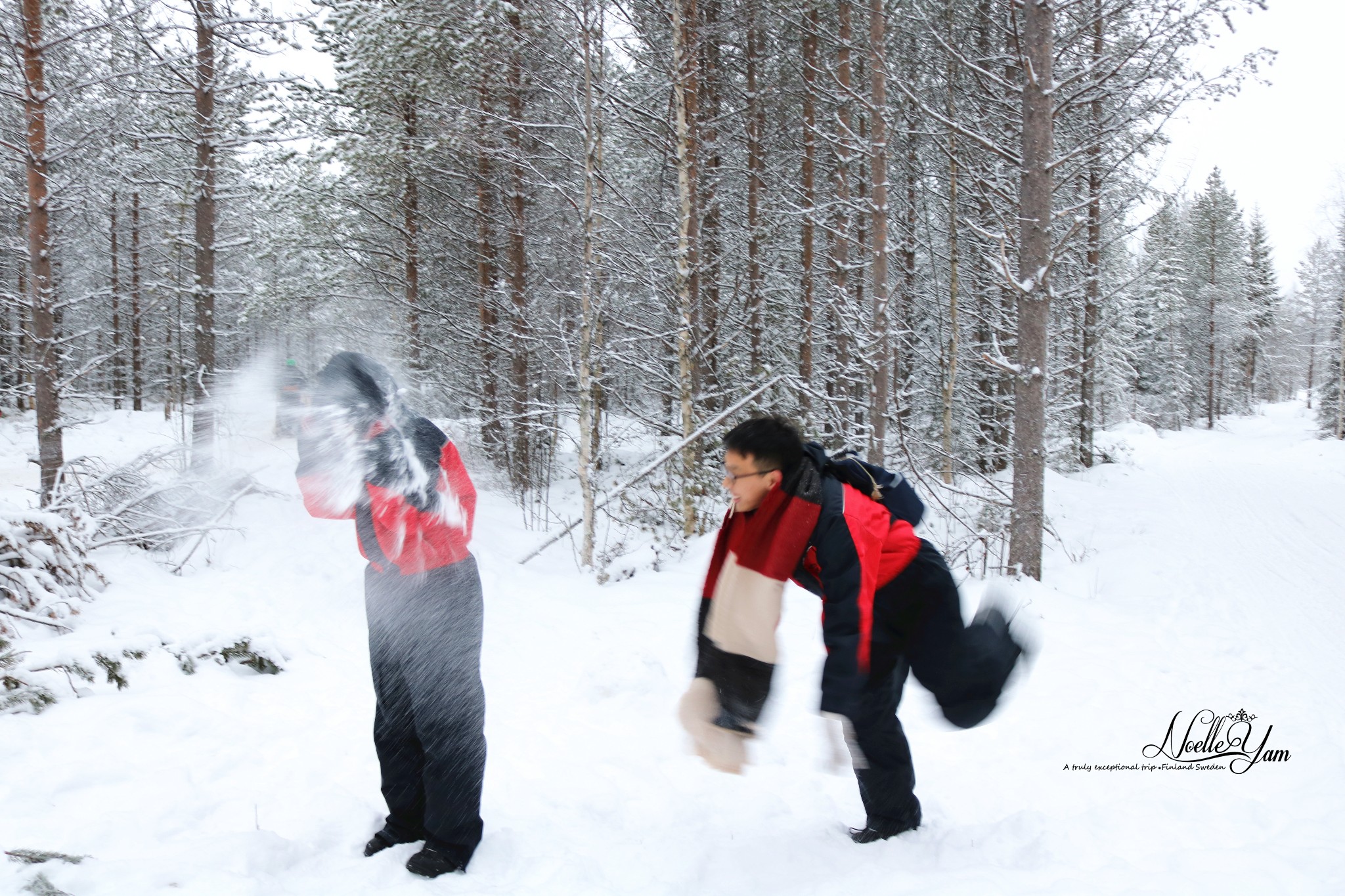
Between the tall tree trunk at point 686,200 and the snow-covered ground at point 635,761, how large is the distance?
88.7 inches

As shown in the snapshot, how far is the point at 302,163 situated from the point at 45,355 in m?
6.09

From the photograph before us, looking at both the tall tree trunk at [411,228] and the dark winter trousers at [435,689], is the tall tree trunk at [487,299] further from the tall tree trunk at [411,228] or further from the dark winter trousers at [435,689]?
the dark winter trousers at [435,689]

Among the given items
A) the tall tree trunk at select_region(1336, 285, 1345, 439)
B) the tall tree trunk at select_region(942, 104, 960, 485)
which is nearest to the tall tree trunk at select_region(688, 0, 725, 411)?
the tall tree trunk at select_region(942, 104, 960, 485)

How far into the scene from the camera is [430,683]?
8.50ft

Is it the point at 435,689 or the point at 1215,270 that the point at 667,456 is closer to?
the point at 435,689

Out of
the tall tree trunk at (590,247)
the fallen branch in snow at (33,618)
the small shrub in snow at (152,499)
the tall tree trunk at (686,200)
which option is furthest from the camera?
the tall tree trunk at (686,200)

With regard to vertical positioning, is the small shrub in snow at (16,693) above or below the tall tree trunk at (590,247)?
below

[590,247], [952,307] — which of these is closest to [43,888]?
[590,247]

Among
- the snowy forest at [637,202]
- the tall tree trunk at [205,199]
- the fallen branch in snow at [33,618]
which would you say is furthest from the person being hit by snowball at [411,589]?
the tall tree trunk at [205,199]

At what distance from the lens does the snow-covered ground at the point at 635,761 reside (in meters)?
2.54

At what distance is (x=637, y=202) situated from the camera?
486 inches

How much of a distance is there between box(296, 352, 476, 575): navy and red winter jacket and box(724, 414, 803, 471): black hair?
1.09 m

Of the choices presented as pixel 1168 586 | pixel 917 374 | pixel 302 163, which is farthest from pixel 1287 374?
pixel 302 163

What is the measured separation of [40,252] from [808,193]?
418 inches
